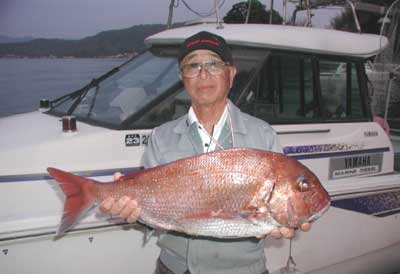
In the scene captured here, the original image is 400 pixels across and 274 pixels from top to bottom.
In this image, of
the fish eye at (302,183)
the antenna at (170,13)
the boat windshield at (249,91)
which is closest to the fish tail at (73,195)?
the fish eye at (302,183)

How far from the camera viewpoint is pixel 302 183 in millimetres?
2133

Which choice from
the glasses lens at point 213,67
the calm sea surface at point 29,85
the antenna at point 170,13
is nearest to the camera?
the glasses lens at point 213,67

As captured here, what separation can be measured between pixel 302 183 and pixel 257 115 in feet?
6.21

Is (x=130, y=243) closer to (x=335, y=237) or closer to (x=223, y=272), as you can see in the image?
(x=223, y=272)

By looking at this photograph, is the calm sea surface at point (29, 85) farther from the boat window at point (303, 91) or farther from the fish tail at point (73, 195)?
the fish tail at point (73, 195)

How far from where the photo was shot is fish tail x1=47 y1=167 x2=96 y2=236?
229 centimetres

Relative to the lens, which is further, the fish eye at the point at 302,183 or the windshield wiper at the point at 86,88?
the windshield wiper at the point at 86,88

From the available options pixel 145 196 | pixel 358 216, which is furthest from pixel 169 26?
pixel 145 196

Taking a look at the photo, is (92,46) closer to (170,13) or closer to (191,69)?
(170,13)

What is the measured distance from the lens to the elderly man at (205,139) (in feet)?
7.65

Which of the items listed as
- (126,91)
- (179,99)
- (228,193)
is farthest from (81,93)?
(228,193)

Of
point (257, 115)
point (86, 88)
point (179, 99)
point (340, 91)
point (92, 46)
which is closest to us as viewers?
point (179, 99)

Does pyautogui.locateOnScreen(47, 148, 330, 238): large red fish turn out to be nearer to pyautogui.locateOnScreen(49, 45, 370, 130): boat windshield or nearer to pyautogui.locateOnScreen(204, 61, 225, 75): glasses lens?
pyautogui.locateOnScreen(204, 61, 225, 75): glasses lens

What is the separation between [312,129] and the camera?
412 centimetres
